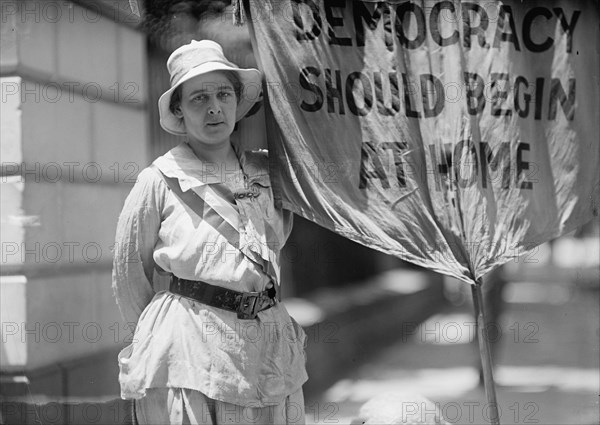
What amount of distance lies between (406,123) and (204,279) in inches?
41.0

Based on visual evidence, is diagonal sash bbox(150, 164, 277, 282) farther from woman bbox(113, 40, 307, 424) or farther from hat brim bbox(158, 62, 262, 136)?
hat brim bbox(158, 62, 262, 136)

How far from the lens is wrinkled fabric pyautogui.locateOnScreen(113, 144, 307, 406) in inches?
112

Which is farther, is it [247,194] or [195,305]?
[247,194]

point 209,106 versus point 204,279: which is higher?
point 209,106

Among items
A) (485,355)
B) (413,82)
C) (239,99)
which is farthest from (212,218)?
(485,355)

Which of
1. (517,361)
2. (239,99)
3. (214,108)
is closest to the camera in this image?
(214,108)

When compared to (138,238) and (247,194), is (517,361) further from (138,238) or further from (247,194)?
(138,238)

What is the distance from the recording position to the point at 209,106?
294cm

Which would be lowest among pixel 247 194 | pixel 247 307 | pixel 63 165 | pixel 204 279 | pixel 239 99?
pixel 247 307

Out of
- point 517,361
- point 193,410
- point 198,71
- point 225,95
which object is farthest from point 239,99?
point 517,361

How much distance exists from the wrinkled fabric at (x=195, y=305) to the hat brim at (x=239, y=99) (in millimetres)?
110

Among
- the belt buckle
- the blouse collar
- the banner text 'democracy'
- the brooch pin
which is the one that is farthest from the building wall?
the belt buckle

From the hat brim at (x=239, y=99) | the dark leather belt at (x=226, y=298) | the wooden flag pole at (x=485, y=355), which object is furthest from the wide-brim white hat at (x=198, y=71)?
the wooden flag pole at (x=485, y=355)

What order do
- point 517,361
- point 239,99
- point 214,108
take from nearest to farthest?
1. point 214,108
2. point 239,99
3. point 517,361
